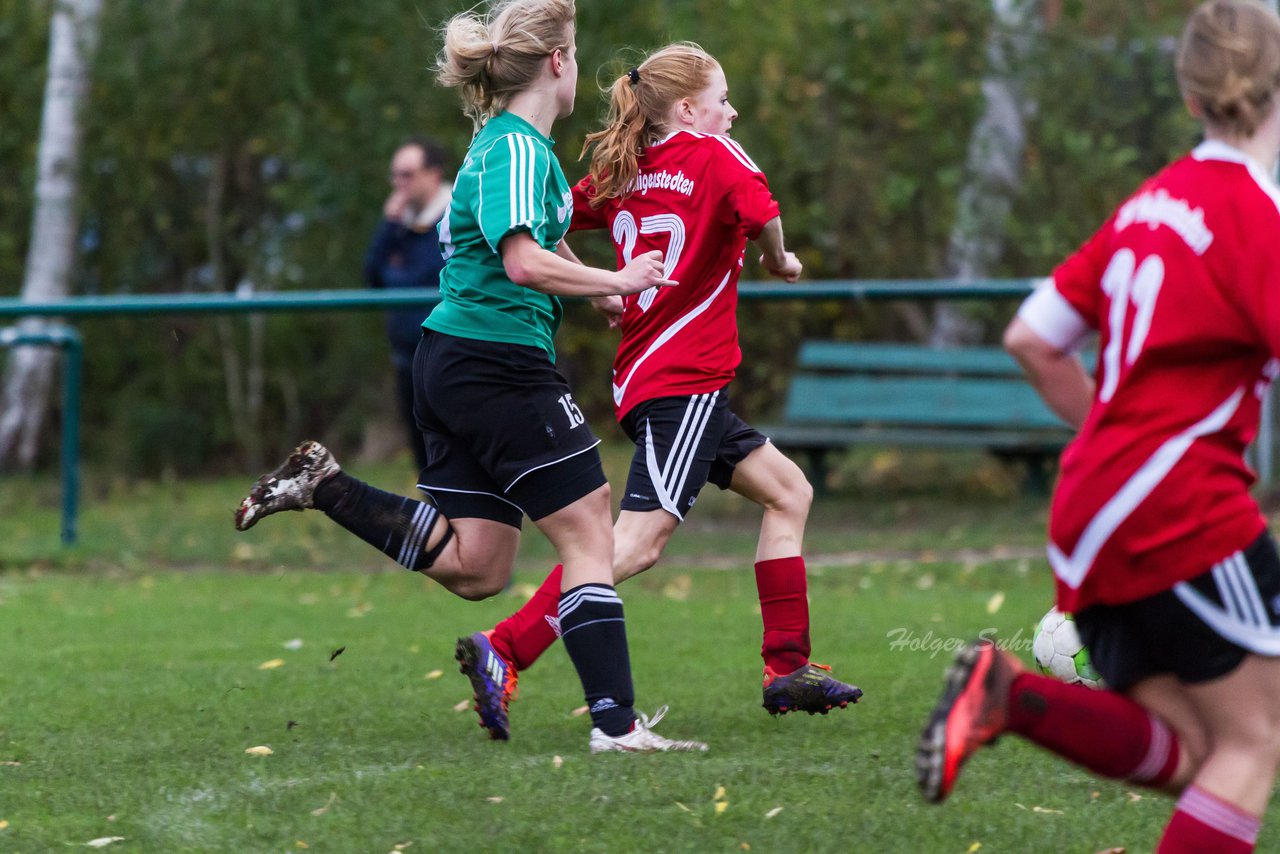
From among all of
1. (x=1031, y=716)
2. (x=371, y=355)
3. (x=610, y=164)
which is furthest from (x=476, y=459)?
(x=371, y=355)

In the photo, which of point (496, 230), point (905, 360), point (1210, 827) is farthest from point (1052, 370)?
point (905, 360)

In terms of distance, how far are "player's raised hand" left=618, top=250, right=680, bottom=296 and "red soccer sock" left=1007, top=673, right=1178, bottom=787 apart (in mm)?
1532

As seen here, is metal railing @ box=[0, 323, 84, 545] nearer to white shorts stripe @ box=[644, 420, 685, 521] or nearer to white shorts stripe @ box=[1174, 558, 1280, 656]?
white shorts stripe @ box=[644, 420, 685, 521]

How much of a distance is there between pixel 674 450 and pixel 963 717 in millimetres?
2045

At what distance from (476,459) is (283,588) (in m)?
4.12

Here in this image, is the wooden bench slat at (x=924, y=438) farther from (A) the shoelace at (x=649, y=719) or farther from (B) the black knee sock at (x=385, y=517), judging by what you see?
(B) the black knee sock at (x=385, y=517)

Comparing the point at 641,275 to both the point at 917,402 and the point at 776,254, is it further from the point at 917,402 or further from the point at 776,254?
the point at 917,402

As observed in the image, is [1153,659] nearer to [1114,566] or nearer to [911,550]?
[1114,566]

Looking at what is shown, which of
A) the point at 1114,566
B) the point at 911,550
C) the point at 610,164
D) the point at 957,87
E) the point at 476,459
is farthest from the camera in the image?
the point at 957,87

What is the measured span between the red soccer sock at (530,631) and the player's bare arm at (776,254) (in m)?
1.06

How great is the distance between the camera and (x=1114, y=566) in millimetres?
2773

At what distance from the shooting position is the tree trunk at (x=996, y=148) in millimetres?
12070

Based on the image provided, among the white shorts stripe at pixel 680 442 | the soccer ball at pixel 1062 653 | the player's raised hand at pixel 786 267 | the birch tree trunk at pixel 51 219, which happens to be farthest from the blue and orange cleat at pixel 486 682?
the birch tree trunk at pixel 51 219

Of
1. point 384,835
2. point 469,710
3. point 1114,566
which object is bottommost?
point 469,710
